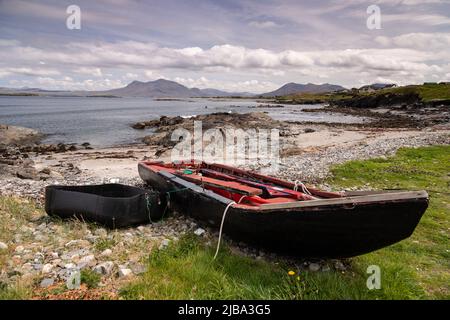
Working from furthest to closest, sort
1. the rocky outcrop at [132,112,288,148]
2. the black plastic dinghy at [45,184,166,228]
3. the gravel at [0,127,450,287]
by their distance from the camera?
the rocky outcrop at [132,112,288,148] → the black plastic dinghy at [45,184,166,228] → the gravel at [0,127,450,287]

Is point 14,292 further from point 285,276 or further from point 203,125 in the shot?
point 203,125

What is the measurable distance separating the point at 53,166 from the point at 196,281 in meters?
18.5

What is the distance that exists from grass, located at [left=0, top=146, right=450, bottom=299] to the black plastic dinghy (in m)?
1.02

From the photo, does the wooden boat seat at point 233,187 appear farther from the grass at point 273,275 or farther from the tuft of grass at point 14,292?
the tuft of grass at point 14,292

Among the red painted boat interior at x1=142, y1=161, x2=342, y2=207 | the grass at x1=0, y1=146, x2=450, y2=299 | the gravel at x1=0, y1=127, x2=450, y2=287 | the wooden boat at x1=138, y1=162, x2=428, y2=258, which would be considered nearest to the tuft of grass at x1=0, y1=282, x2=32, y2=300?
the grass at x1=0, y1=146, x2=450, y2=299

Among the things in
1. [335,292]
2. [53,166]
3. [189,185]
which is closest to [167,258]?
[189,185]

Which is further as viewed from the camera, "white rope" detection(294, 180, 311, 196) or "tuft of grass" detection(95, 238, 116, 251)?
"white rope" detection(294, 180, 311, 196)

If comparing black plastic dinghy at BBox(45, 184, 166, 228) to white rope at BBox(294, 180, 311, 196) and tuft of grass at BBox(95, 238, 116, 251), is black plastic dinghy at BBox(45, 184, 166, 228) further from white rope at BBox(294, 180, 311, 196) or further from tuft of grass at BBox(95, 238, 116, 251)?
white rope at BBox(294, 180, 311, 196)

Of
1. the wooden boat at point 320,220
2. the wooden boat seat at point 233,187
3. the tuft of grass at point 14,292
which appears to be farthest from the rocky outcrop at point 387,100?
the tuft of grass at point 14,292

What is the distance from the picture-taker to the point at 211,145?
27953 mm

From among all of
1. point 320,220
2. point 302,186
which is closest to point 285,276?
point 320,220

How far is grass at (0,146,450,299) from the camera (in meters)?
5.15

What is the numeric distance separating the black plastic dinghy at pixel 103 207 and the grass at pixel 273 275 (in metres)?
1.02
